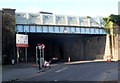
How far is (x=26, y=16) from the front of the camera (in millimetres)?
52812

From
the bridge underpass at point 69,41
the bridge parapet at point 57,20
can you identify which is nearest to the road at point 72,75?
the bridge underpass at point 69,41

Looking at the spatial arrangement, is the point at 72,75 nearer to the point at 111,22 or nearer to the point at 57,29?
the point at 57,29

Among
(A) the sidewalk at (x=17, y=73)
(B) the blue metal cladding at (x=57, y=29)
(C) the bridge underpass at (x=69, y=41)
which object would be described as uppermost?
(B) the blue metal cladding at (x=57, y=29)

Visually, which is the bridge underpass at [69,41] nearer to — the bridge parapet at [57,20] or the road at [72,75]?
the bridge parapet at [57,20]

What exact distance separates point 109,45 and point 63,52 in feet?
64.7

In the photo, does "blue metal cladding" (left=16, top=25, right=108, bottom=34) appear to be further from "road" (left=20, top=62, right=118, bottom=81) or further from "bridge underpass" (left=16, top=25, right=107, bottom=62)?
"road" (left=20, top=62, right=118, bottom=81)

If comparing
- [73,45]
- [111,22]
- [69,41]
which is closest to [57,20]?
[73,45]

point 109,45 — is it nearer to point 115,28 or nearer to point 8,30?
point 115,28

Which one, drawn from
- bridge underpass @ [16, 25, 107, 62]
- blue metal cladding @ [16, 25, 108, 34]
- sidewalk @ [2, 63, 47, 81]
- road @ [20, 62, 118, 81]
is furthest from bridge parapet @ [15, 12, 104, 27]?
road @ [20, 62, 118, 81]

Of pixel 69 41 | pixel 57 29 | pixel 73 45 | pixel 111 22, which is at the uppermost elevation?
pixel 111 22

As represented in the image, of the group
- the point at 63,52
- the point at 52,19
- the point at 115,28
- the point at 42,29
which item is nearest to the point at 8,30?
the point at 42,29

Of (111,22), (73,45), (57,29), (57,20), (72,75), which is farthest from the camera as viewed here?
(73,45)

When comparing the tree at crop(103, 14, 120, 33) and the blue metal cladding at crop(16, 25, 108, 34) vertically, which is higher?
the tree at crop(103, 14, 120, 33)

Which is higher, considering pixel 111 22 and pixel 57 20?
pixel 57 20
